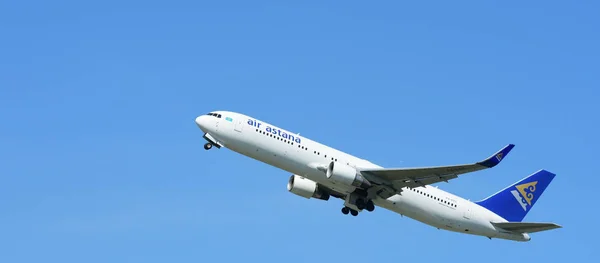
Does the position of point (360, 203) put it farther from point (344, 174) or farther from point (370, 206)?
point (344, 174)

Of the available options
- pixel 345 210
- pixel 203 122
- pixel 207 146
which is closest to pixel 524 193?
pixel 345 210

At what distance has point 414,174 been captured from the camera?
6091cm

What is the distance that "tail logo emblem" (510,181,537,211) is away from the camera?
228 feet

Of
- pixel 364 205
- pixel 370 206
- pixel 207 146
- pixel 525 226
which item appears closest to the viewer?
pixel 207 146

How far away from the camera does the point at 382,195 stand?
6362cm

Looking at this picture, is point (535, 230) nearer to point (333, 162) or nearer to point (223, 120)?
point (333, 162)

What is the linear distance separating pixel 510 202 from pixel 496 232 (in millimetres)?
3462

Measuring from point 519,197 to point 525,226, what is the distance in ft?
16.7

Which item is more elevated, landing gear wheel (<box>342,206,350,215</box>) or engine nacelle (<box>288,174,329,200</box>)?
engine nacelle (<box>288,174,329,200</box>)

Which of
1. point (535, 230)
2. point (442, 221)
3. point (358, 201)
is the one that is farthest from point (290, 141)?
point (535, 230)

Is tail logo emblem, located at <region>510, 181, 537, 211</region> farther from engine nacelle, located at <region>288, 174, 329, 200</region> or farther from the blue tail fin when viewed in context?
engine nacelle, located at <region>288, 174, 329, 200</region>

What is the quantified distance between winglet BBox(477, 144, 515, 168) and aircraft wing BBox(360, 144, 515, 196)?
1.01 meters

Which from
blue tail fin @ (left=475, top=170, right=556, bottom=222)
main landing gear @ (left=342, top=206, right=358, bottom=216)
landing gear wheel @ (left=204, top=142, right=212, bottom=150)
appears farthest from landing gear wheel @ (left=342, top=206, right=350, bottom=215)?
landing gear wheel @ (left=204, top=142, right=212, bottom=150)

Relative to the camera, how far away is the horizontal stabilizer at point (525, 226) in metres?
63.7
